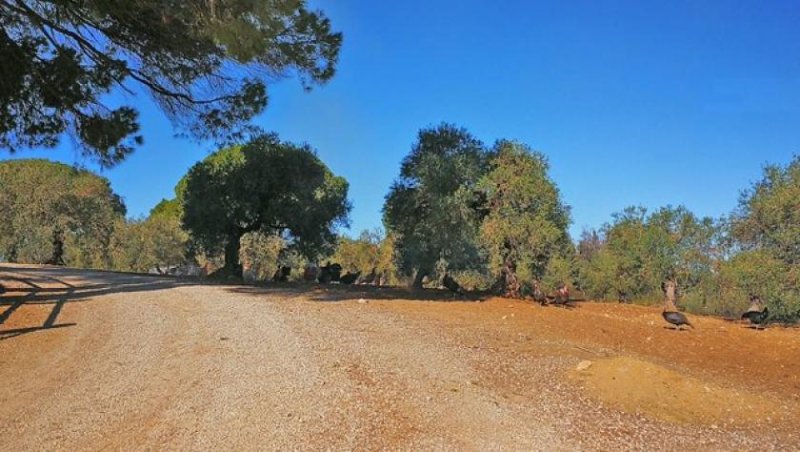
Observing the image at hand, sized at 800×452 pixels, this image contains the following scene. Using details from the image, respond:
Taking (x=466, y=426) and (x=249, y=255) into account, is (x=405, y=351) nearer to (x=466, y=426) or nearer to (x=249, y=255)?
(x=466, y=426)

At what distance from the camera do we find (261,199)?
23.2m

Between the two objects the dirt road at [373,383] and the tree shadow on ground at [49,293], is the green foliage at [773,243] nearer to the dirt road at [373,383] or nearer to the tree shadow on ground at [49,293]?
the dirt road at [373,383]

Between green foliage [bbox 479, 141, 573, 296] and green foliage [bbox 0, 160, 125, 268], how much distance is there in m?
30.0

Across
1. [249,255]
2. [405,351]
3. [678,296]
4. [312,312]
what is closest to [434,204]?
[312,312]

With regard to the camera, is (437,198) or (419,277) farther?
(419,277)

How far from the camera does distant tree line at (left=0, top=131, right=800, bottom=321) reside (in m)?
16.7

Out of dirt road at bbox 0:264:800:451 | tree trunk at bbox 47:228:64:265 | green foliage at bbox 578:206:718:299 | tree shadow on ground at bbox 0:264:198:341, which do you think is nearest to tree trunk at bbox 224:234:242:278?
tree shadow on ground at bbox 0:264:198:341

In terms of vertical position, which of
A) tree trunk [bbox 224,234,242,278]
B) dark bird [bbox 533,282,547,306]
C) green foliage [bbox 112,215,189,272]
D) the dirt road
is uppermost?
green foliage [bbox 112,215,189,272]

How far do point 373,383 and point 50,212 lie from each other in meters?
38.1

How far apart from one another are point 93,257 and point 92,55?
40044 millimetres

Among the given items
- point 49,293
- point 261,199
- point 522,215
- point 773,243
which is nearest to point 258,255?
point 261,199

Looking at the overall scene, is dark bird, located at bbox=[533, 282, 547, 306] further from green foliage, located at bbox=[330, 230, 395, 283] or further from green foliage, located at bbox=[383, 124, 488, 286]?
green foliage, located at bbox=[330, 230, 395, 283]

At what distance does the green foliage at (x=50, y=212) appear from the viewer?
37344mm

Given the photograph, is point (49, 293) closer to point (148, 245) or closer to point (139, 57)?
point (139, 57)
